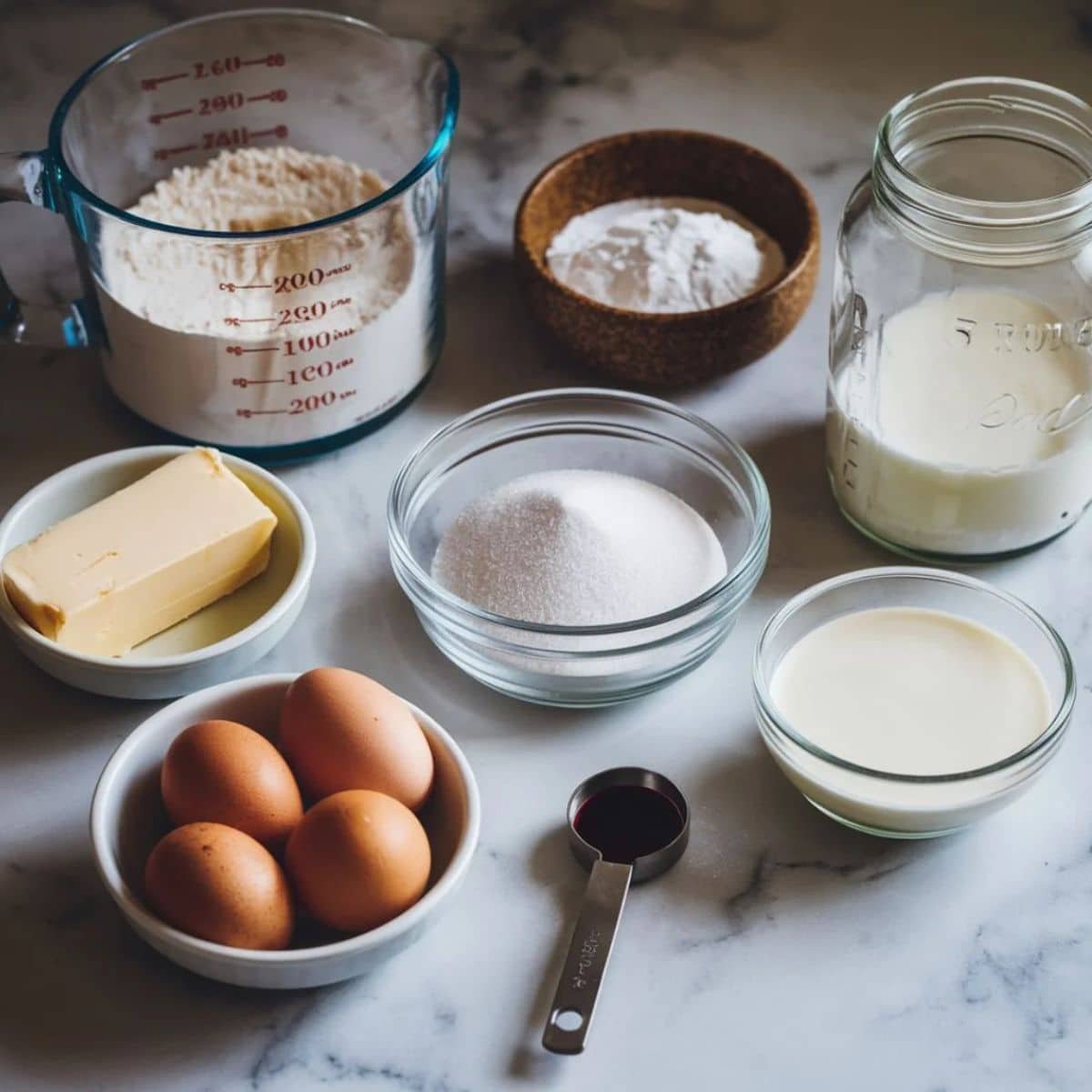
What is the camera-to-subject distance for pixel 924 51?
168 centimetres

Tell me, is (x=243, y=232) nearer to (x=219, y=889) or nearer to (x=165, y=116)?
(x=165, y=116)

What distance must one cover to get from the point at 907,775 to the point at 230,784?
0.41 m

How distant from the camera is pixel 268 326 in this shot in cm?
121

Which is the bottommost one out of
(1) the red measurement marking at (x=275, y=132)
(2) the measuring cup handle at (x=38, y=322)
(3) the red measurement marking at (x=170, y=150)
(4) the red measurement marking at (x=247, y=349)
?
(2) the measuring cup handle at (x=38, y=322)

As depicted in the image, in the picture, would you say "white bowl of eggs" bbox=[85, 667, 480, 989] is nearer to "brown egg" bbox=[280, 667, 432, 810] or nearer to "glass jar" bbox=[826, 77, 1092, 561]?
"brown egg" bbox=[280, 667, 432, 810]

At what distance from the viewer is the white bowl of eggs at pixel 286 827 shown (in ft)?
2.98

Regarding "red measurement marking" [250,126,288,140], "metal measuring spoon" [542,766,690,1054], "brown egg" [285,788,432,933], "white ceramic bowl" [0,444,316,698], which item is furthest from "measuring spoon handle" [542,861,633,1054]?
"red measurement marking" [250,126,288,140]

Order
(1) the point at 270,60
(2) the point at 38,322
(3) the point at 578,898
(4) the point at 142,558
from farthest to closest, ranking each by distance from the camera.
Answer: (1) the point at 270,60
(2) the point at 38,322
(4) the point at 142,558
(3) the point at 578,898

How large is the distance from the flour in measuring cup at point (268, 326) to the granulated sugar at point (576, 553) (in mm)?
163

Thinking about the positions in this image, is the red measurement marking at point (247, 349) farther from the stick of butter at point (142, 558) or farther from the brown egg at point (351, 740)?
the brown egg at point (351, 740)

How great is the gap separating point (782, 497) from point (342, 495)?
0.36 metres

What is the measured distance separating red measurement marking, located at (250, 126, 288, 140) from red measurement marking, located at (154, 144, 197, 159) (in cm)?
6

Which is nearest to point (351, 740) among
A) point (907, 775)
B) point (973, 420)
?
point (907, 775)

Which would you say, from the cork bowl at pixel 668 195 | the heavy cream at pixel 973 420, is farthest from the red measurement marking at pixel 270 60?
the heavy cream at pixel 973 420
